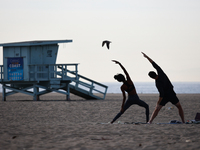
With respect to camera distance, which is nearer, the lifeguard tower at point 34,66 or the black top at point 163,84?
the black top at point 163,84

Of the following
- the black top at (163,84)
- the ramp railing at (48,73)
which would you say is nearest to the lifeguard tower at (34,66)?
the ramp railing at (48,73)

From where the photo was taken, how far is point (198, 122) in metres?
9.73

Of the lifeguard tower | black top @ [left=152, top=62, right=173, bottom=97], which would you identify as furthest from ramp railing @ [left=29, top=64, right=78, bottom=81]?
black top @ [left=152, top=62, right=173, bottom=97]

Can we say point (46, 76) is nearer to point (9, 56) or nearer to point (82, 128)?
point (9, 56)

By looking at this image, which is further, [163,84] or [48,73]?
[48,73]

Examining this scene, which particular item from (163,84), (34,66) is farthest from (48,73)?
(163,84)

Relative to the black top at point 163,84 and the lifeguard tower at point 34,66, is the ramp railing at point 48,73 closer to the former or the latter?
the lifeguard tower at point 34,66

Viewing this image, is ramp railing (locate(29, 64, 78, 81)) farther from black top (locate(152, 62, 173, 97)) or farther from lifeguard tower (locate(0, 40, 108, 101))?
black top (locate(152, 62, 173, 97))

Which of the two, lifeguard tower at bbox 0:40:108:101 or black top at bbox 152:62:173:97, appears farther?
lifeguard tower at bbox 0:40:108:101

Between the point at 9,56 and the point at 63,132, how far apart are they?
1739 cm

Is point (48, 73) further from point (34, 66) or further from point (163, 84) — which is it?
point (163, 84)

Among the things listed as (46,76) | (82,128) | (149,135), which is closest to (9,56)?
(46,76)

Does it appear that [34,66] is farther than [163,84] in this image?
Yes

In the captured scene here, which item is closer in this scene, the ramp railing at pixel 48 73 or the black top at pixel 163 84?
the black top at pixel 163 84
